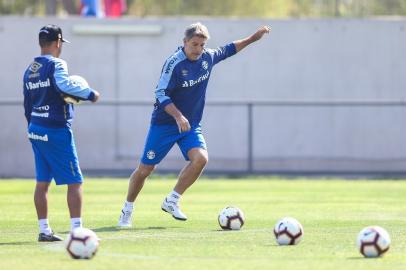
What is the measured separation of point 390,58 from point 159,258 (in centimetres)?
2046

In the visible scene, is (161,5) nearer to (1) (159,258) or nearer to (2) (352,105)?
(2) (352,105)

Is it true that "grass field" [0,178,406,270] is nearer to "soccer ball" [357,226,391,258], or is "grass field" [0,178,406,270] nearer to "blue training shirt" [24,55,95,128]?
"soccer ball" [357,226,391,258]

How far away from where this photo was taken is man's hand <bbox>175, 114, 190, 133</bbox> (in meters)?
13.0

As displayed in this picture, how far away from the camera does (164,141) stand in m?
13.8

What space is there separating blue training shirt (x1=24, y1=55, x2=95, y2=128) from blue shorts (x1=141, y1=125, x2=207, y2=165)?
6.86 feet

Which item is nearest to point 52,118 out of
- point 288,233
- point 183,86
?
point 183,86

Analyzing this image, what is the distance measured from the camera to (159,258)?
1026 centimetres

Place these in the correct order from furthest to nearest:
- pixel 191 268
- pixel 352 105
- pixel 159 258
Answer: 1. pixel 352 105
2. pixel 159 258
3. pixel 191 268

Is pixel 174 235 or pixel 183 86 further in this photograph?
pixel 183 86

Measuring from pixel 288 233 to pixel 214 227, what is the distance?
8.01ft

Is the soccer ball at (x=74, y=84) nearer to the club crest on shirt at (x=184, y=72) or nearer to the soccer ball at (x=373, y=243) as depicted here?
the club crest on shirt at (x=184, y=72)

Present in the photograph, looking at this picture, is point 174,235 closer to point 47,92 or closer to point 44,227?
point 44,227

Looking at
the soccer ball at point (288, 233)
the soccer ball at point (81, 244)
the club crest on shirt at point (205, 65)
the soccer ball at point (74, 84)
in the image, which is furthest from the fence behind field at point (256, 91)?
the soccer ball at point (81, 244)

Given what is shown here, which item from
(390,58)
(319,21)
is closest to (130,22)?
(319,21)
